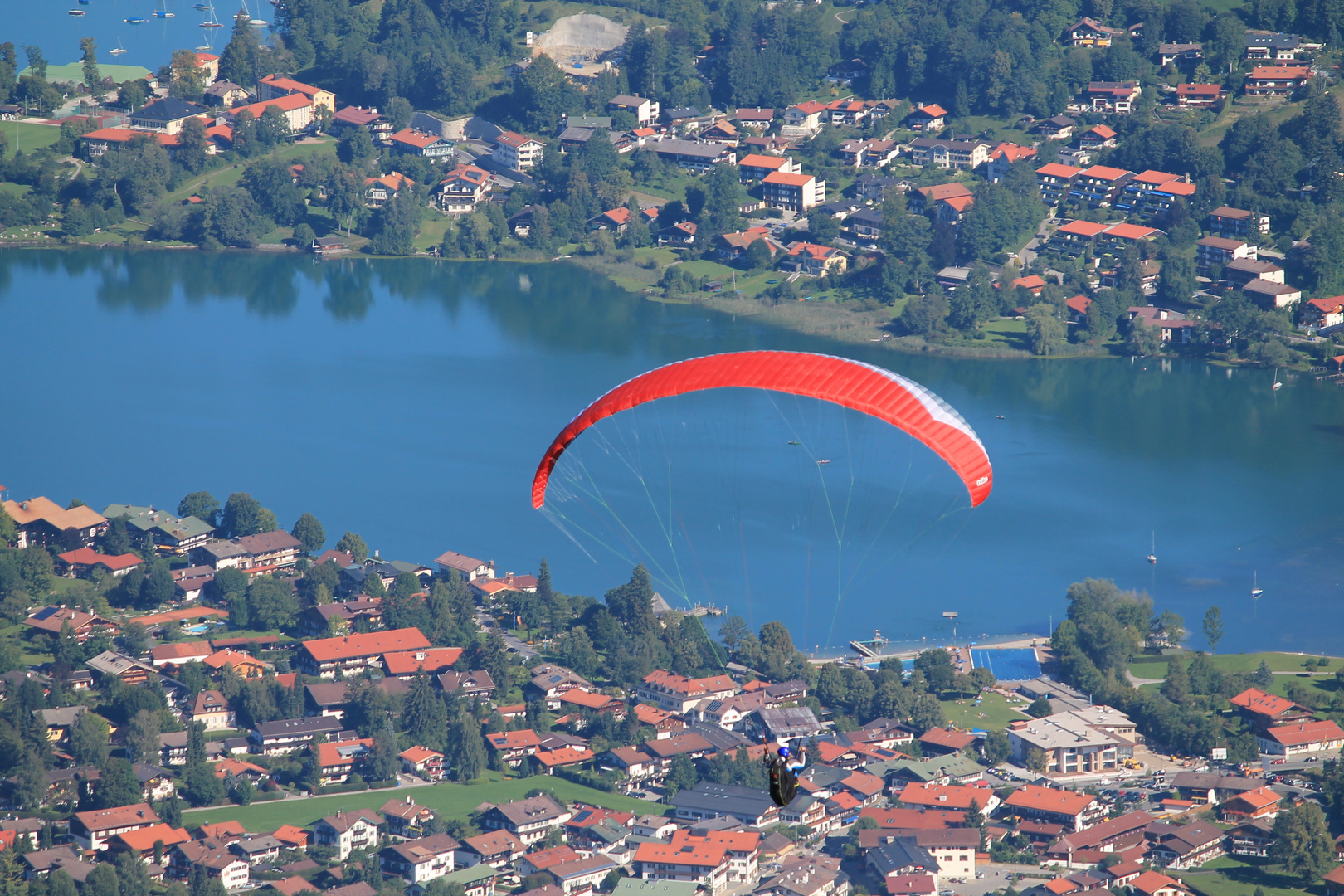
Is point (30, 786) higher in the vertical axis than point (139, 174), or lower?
lower

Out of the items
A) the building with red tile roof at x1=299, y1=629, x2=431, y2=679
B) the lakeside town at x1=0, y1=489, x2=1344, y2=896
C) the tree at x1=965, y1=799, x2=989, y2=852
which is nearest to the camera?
the lakeside town at x1=0, y1=489, x2=1344, y2=896

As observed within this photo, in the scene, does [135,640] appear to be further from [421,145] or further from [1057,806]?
[421,145]

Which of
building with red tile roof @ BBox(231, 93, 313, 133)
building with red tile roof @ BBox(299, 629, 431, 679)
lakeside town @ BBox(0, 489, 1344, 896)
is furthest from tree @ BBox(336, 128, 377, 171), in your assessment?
building with red tile roof @ BBox(299, 629, 431, 679)

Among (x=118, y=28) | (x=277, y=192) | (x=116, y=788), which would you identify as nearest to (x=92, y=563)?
(x=116, y=788)

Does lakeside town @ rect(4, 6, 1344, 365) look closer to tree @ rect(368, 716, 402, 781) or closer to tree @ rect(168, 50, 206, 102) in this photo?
tree @ rect(168, 50, 206, 102)

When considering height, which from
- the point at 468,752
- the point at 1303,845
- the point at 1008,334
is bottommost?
the point at 468,752

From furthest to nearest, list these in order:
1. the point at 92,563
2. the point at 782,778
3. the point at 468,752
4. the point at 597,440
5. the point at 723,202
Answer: the point at 723,202 → the point at 597,440 → the point at 92,563 → the point at 468,752 → the point at 782,778
